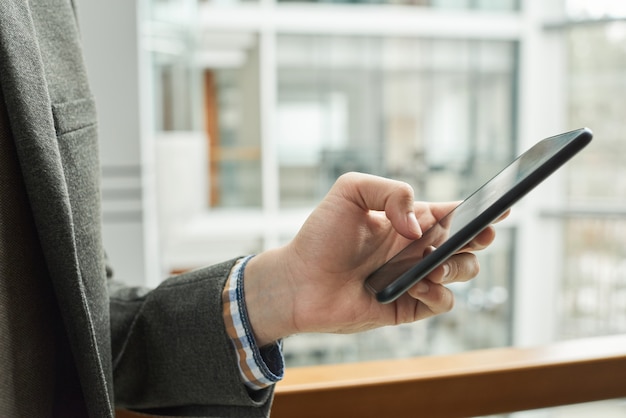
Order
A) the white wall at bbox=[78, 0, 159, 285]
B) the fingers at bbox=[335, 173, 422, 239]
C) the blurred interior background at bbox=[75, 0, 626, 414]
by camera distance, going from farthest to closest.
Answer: the blurred interior background at bbox=[75, 0, 626, 414] → the white wall at bbox=[78, 0, 159, 285] → the fingers at bbox=[335, 173, 422, 239]

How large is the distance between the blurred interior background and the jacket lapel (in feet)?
17.8

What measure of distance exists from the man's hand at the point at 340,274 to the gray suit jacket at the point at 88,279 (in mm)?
47

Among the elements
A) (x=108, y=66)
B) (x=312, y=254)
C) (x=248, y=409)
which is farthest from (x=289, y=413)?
(x=108, y=66)

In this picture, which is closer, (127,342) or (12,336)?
(12,336)

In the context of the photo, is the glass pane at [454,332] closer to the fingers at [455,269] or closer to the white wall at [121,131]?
the white wall at [121,131]

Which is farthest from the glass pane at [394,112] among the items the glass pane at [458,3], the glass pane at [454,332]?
the glass pane at [454,332]

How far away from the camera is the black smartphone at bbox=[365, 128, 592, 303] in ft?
1.35

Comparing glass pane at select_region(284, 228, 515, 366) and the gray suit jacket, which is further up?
the gray suit jacket

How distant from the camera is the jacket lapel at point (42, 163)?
390 millimetres

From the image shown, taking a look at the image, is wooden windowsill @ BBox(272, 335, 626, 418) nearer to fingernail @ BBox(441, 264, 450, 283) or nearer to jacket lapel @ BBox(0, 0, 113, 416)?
fingernail @ BBox(441, 264, 450, 283)

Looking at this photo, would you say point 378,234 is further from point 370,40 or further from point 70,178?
point 370,40

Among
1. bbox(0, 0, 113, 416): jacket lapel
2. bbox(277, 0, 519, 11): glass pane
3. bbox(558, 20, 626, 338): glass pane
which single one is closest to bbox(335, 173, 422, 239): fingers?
bbox(0, 0, 113, 416): jacket lapel

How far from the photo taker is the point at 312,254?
22.0 inches

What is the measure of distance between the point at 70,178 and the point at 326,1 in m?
6.07
